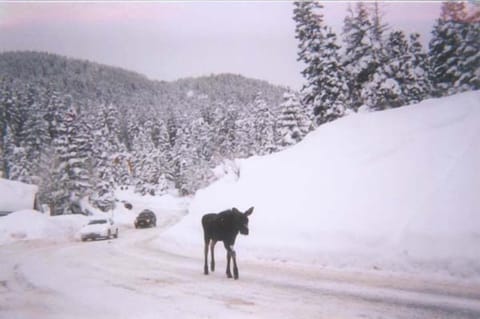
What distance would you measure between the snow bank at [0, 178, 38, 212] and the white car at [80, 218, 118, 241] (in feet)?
35.2

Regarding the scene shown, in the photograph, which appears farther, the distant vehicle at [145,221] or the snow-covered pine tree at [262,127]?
the snow-covered pine tree at [262,127]

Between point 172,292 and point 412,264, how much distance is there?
5.76m

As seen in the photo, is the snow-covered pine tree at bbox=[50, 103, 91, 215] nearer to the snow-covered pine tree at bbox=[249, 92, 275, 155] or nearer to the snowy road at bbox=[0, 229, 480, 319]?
the snow-covered pine tree at bbox=[249, 92, 275, 155]

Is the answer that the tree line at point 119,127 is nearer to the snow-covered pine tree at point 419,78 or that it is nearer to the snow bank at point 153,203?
the snow bank at point 153,203

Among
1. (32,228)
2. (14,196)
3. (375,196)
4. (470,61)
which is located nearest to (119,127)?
(14,196)

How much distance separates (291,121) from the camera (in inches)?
1806

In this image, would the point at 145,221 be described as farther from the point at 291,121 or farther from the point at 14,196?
the point at 291,121

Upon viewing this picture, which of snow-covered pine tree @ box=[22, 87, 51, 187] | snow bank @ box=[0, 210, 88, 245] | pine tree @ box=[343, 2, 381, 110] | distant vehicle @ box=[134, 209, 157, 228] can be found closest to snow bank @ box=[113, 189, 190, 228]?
snow-covered pine tree @ box=[22, 87, 51, 187]

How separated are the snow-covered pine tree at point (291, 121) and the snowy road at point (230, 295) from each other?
115ft

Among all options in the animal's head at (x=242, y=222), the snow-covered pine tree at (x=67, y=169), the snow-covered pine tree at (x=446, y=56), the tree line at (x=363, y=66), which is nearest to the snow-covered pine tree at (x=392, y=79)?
the tree line at (x=363, y=66)

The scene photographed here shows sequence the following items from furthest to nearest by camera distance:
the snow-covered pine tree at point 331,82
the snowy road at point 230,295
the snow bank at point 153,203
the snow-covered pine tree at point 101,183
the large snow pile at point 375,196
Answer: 1. the snow bank at point 153,203
2. the snow-covered pine tree at point 101,183
3. the snow-covered pine tree at point 331,82
4. the large snow pile at point 375,196
5. the snowy road at point 230,295

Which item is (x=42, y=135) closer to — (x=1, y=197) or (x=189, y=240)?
(x=1, y=197)

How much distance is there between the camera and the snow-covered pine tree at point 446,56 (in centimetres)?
2316

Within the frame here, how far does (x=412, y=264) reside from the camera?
30.8 feet
